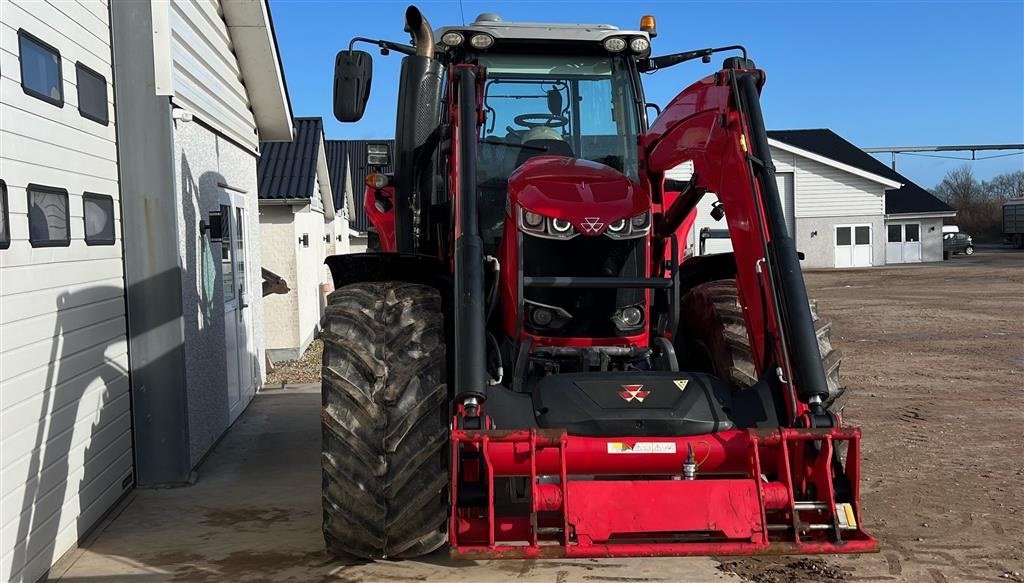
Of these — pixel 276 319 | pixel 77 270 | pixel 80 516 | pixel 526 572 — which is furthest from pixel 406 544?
pixel 276 319

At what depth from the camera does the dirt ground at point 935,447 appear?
16.3ft

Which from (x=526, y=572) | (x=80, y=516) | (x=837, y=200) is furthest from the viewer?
(x=837, y=200)

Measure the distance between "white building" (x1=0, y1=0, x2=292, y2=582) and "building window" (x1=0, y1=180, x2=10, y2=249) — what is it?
1 cm

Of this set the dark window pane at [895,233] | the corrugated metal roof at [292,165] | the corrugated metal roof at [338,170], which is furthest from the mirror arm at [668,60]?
the dark window pane at [895,233]

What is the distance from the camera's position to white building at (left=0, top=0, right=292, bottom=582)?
4797 mm

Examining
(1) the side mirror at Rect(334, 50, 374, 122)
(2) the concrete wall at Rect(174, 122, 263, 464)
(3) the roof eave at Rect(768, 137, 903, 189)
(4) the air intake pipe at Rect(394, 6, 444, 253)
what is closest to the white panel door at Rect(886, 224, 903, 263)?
(3) the roof eave at Rect(768, 137, 903, 189)

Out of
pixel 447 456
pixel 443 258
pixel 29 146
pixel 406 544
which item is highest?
pixel 29 146

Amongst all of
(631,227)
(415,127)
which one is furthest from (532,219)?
(415,127)

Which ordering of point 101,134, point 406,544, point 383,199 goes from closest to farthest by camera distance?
point 406,544
point 101,134
point 383,199

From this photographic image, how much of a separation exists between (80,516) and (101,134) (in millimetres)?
2431

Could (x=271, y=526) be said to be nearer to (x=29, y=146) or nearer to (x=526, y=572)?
(x=526, y=572)

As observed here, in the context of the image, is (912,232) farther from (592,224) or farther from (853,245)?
(592,224)

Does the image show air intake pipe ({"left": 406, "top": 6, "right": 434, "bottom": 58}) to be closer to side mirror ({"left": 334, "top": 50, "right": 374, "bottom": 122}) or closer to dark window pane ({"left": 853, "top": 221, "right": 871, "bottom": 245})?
side mirror ({"left": 334, "top": 50, "right": 374, "bottom": 122})

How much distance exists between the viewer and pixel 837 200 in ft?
131
